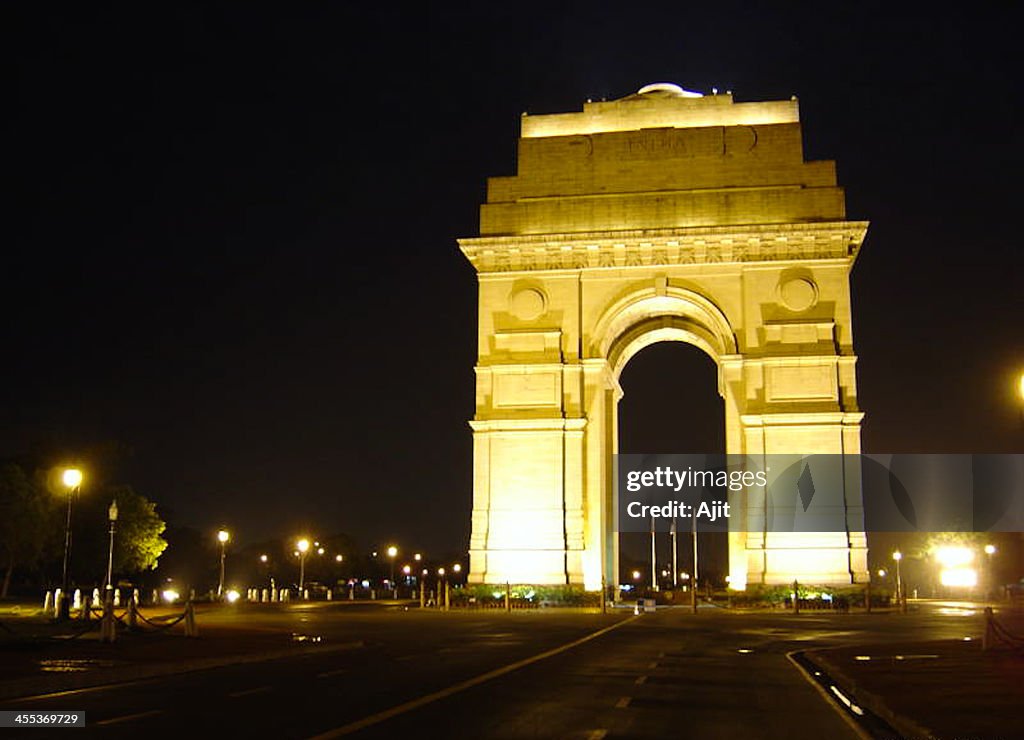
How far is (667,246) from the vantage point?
5112 cm

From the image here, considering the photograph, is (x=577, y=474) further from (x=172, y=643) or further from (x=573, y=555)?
(x=172, y=643)

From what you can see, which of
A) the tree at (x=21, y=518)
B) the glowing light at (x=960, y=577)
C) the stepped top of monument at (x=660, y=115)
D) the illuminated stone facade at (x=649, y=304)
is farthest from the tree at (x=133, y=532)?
the glowing light at (x=960, y=577)

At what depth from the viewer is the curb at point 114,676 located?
15.1m

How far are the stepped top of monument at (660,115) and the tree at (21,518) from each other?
3183 cm

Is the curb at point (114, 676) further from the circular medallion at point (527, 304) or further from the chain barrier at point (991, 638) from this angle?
the circular medallion at point (527, 304)

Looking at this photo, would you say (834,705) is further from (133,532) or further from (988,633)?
(133,532)

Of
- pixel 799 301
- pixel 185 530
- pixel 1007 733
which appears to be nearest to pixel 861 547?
pixel 799 301

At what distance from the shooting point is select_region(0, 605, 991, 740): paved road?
12398mm

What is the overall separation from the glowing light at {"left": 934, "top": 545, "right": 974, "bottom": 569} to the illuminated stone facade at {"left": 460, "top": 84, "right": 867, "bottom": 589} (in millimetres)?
48357

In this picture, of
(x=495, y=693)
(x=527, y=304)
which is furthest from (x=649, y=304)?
(x=495, y=693)

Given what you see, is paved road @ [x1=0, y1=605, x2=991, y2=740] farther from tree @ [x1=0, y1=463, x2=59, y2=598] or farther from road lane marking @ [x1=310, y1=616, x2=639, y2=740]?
tree @ [x1=0, y1=463, x2=59, y2=598]

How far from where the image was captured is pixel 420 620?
38062mm

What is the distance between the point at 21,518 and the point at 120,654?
44.5 metres

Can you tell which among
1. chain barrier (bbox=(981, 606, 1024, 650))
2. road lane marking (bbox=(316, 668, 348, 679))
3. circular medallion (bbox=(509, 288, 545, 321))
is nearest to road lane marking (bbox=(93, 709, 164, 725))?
road lane marking (bbox=(316, 668, 348, 679))
